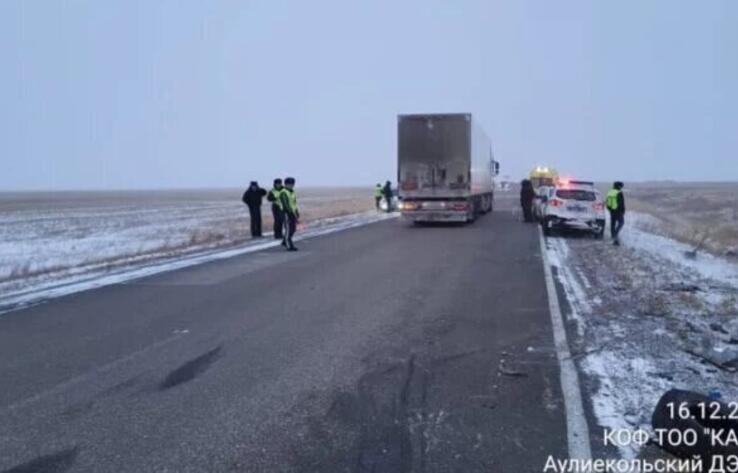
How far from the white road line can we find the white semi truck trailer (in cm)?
1758

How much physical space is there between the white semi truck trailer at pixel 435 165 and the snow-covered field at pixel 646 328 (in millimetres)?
10769

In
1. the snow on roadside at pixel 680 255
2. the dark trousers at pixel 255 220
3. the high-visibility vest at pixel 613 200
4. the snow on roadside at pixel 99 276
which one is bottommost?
the snow on roadside at pixel 680 255

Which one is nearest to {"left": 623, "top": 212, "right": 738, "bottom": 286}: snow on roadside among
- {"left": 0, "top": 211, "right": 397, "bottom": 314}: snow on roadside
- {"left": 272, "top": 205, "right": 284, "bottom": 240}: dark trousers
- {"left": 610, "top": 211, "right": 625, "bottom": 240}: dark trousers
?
{"left": 610, "top": 211, "right": 625, "bottom": 240}: dark trousers

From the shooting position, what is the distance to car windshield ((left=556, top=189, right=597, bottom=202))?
23328 millimetres

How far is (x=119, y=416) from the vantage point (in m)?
5.59

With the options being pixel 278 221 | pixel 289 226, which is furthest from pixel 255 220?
pixel 289 226

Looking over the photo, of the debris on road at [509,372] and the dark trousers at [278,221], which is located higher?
the dark trousers at [278,221]

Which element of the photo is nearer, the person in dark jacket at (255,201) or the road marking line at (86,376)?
the road marking line at (86,376)

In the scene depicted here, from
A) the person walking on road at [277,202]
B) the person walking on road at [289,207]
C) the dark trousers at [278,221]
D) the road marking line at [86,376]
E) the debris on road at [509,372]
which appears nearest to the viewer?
the road marking line at [86,376]

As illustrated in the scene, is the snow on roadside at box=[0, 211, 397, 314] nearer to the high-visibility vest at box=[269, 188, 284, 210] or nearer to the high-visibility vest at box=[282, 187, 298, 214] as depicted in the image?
the high-visibility vest at box=[269, 188, 284, 210]

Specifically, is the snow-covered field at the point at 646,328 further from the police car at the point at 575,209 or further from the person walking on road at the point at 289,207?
the person walking on road at the point at 289,207

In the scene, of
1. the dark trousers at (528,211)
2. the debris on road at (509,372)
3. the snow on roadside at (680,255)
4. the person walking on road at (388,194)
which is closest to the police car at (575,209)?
the snow on roadside at (680,255)

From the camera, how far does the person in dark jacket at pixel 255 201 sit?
23.3 meters

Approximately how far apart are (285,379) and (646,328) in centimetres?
464
